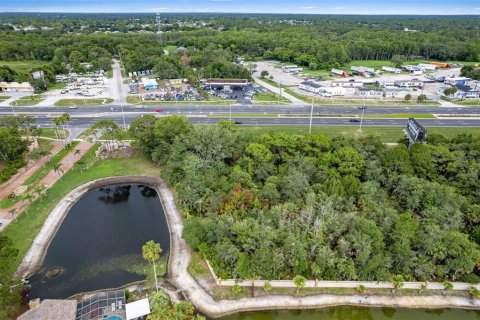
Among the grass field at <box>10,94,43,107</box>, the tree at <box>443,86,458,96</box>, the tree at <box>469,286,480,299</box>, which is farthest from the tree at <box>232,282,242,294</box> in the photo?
the tree at <box>443,86,458,96</box>

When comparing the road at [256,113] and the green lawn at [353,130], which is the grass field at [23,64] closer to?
the road at [256,113]

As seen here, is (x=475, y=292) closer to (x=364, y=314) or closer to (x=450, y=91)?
(x=364, y=314)

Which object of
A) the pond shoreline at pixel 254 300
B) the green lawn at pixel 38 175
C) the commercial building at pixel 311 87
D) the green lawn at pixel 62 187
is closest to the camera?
the pond shoreline at pixel 254 300

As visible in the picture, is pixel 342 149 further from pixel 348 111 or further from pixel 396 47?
pixel 396 47

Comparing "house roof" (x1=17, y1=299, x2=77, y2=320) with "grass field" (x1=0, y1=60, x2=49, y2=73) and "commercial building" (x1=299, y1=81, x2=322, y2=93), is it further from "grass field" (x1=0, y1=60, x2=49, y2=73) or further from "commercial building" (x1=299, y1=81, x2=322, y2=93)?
"grass field" (x1=0, y1=60, x2=49, y2=73)

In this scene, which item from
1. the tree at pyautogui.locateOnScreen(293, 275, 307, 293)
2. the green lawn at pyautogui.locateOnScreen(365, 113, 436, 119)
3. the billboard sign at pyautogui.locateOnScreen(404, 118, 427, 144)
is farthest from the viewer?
the green lawn at pyautogui.locateOnScreen(365, 113, 436, 119)

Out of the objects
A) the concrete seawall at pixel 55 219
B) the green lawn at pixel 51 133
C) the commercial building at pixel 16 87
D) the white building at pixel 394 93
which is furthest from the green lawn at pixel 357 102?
the commercial building at pixel 16 87
